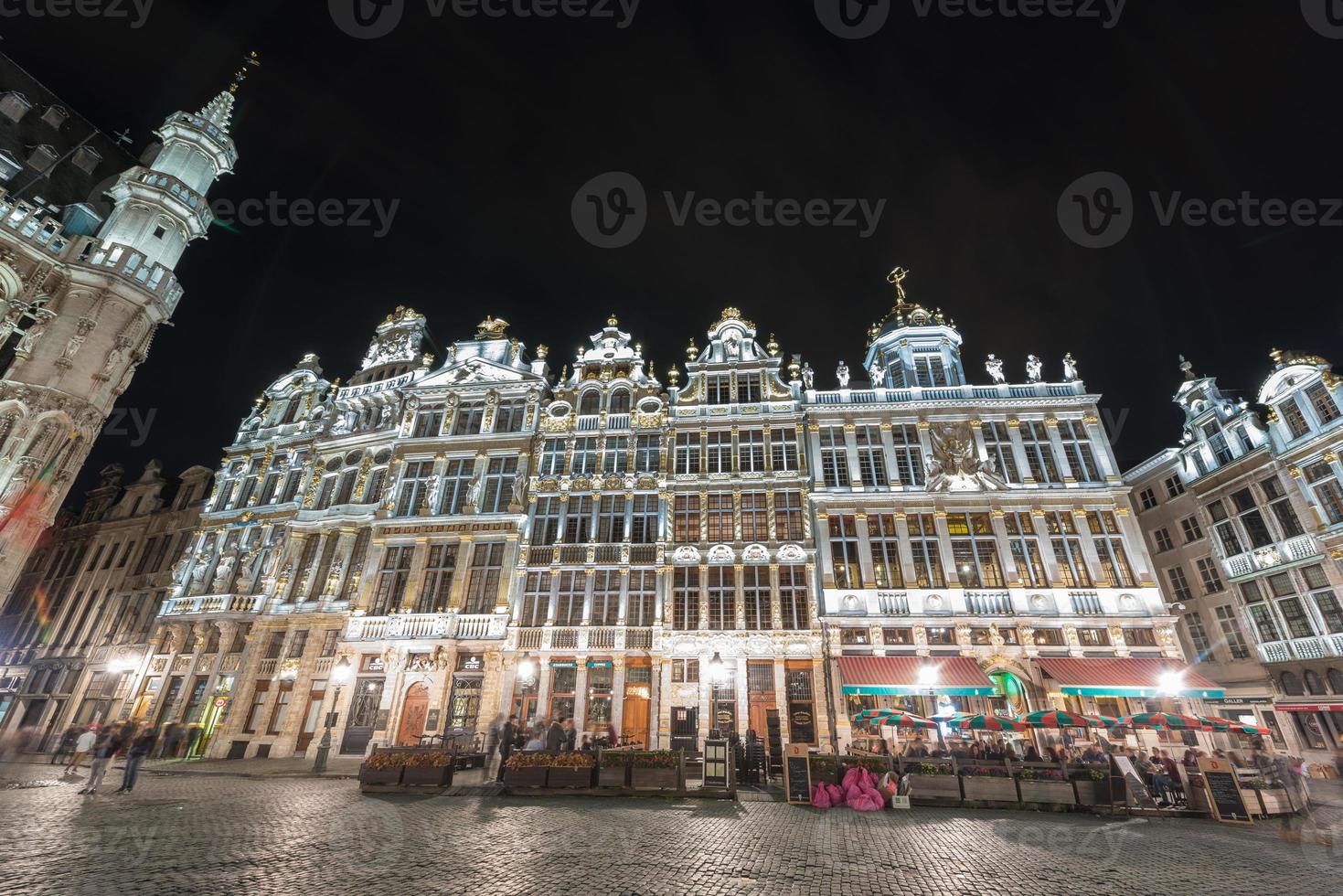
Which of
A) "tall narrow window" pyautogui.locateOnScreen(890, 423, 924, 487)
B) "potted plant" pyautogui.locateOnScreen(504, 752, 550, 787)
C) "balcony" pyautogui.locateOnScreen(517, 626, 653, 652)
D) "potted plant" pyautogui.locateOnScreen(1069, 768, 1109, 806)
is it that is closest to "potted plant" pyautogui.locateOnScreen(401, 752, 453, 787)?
"potted plant" pyautogui.locateOnScreen(504, 752, 550, 787)

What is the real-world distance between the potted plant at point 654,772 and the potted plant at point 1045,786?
923 centimetres

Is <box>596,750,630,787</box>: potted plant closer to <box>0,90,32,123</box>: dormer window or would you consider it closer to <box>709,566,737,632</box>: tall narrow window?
<box>709,566,737,632</box>: tall narrow window

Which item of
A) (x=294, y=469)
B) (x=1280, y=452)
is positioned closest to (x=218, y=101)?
(x=294, y=469)

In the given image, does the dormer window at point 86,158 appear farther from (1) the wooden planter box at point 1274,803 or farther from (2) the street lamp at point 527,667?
(1) the wooden planter box at point 1274,803

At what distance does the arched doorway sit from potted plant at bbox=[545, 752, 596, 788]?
15.1 m

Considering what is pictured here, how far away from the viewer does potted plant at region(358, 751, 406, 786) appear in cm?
1703

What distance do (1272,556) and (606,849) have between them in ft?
119

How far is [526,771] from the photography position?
54.1 feet

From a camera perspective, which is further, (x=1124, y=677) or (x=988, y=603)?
(x=988, y=603)

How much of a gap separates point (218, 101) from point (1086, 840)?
60775mm

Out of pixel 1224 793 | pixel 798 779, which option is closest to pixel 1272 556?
pixel 1224 793

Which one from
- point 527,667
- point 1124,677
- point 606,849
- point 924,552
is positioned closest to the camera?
point 606,849

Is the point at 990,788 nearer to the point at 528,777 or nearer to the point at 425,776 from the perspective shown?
the point at 528,777

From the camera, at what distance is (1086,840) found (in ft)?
39.7
